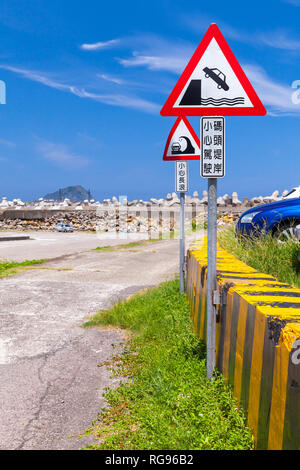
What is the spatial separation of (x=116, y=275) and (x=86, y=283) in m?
1.34

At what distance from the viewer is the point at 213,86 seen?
3508 mm

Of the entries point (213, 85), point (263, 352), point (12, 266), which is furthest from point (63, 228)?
A: point (263, 352)

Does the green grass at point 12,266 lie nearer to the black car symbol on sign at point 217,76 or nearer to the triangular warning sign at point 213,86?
the triangular warning sign at point 213,86

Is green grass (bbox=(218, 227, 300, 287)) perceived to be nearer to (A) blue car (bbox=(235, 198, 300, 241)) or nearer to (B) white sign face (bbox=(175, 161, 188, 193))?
(A) blue car (bbox=(235, 198, 300, 241))

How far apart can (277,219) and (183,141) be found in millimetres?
2443

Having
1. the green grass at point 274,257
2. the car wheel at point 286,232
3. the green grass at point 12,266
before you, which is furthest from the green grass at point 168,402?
the green grass at point 12,266

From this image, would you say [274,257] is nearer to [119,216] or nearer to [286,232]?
[286,232]

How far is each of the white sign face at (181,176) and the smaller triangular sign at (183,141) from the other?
284 millimetres

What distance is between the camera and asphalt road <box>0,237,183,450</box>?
10.8 ft

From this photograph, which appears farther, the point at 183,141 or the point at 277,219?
the point at 277,219

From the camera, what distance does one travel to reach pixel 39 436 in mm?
3129

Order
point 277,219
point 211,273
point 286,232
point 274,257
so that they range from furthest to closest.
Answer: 1. point 277,219
2. point 286,232
3. point 274,257
4. point 211,273

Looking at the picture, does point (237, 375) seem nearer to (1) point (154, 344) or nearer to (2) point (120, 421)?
(2) point (120, 421)

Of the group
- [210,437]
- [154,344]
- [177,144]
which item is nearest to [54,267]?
[177,144]
